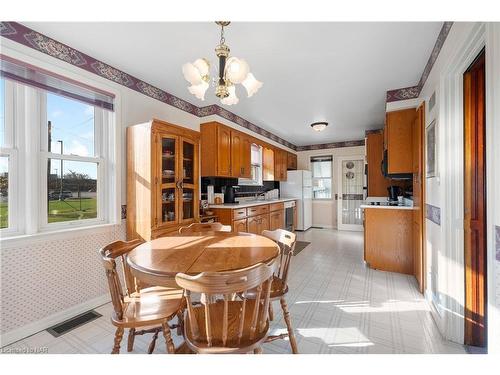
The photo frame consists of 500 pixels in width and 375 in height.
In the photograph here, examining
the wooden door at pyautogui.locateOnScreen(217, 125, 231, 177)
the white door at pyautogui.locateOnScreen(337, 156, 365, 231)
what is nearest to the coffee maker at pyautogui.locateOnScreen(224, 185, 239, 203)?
the wooden door at pyautogui.locateOnScreen(217, 125, 231, 177)

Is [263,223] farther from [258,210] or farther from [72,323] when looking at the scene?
[72,323]

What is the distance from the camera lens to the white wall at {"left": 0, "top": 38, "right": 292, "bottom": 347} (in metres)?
1.78

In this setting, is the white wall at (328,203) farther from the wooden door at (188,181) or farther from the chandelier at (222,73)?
the chandelier at (222,73)

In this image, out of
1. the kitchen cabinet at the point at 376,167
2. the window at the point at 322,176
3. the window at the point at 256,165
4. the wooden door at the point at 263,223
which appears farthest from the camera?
the window at the point at 322,176

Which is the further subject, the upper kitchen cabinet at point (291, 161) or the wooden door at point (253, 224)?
the upper kitchen cabinet at point (291, 161)

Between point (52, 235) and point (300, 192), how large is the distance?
17.1 ft

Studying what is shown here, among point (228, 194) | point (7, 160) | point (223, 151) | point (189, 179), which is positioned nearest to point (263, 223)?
point (228, 194)

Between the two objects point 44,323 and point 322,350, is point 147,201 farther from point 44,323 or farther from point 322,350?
point 322,350

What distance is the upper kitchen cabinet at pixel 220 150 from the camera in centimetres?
369

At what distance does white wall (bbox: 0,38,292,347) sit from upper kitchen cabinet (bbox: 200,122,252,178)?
4.08ft

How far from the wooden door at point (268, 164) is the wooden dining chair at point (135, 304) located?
405 centimetres

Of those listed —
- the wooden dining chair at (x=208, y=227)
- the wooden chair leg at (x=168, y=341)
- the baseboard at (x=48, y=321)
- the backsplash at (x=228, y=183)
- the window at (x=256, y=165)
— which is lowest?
the baseboard at (x=48, y=321)

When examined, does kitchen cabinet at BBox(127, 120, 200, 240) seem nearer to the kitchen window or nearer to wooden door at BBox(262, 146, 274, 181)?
the kitchen window

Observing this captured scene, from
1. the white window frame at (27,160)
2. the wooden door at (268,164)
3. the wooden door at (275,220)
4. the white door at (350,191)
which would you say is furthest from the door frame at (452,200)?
the white door at (350,191)
